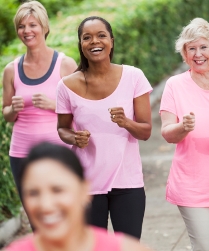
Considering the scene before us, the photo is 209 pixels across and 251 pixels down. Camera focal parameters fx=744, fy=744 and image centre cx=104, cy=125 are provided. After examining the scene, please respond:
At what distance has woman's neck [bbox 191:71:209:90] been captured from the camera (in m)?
4.49

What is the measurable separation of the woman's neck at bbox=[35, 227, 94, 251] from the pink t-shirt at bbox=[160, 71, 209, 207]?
84.7 inches

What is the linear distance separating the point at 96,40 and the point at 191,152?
0.86 m

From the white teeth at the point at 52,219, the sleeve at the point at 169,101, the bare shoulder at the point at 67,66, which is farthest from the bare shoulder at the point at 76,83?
the white teeth at the point at 52,219

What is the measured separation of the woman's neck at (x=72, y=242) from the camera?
218cm

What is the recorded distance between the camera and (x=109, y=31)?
4332 mm

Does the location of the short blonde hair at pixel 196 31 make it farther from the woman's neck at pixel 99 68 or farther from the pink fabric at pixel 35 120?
the pink fabric at pixel 35 120

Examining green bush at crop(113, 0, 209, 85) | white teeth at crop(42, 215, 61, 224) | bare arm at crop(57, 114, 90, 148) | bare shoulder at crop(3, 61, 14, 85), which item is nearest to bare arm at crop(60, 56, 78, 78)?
bare shoulder at crop(3, 61, 14, 85)

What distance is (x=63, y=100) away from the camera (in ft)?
14.5

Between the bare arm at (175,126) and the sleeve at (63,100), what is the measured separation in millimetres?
570

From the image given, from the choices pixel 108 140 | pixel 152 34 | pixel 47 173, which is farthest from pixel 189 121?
pixel 152 34

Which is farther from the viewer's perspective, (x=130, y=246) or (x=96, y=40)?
(x=96, y=40)

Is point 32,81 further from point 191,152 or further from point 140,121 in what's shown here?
point 191,152

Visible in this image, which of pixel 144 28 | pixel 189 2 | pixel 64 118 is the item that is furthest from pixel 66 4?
pixel 64 118

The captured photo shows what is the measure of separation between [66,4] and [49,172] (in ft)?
35.7
